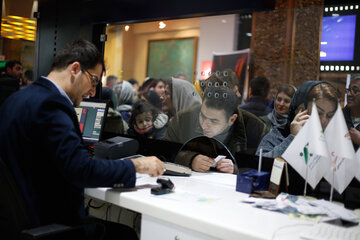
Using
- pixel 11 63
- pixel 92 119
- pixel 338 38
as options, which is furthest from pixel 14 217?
pixel 11 63

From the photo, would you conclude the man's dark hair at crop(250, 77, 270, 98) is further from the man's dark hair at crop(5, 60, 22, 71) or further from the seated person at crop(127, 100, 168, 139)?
the man's dark hair at crop(5, 60, 22, 71)

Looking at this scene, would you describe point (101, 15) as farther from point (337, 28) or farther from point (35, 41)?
point (337, 28)

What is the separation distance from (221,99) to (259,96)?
314 millimetres

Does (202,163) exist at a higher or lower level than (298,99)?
lower

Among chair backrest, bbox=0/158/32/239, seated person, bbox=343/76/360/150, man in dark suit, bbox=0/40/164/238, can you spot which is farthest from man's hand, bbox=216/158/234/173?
chair backrest, bbox=0/158/32/239

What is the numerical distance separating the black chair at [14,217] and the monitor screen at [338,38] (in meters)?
1.59

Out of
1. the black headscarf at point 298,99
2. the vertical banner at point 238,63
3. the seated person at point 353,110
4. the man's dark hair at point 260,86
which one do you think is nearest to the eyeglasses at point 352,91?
the seated person at point 353,110

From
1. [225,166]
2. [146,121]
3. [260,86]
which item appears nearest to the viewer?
[260,86]

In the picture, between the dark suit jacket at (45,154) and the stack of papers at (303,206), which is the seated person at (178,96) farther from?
the dark suit jacket at (45,154)

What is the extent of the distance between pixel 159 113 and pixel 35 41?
1.35m

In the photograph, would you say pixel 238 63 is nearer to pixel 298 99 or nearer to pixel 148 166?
pixel 298 99

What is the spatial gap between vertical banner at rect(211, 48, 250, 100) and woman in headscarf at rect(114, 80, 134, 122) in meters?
0.93

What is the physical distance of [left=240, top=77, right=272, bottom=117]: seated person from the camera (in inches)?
87.8

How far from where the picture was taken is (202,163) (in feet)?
7.90
